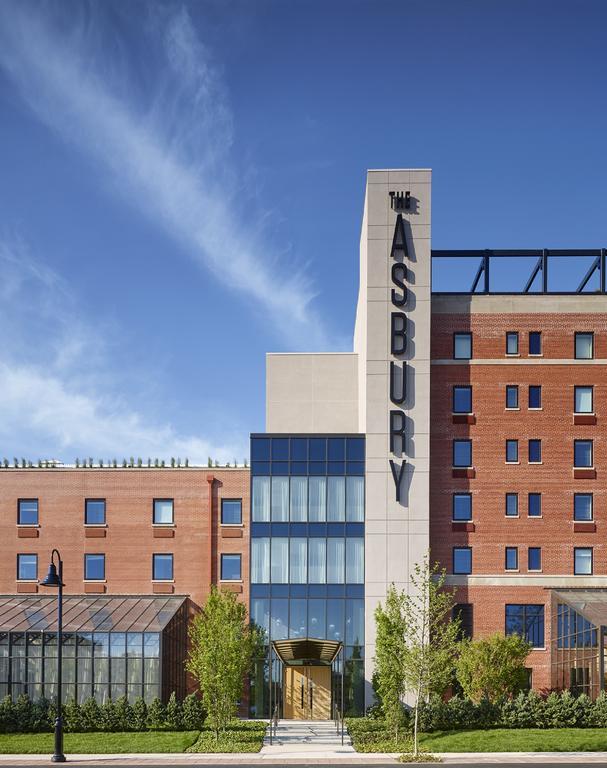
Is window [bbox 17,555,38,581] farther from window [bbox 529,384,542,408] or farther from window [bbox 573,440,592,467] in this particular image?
window [bbox 573,440,592,467]

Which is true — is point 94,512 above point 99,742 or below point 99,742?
above

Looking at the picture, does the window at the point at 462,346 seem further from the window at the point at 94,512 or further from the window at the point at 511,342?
the window at the point at 94,512

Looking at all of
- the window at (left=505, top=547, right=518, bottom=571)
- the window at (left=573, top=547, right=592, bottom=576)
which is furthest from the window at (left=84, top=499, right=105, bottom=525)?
the window at (left=573, top=547, right=592, bottom=576)

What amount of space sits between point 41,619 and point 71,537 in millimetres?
6043

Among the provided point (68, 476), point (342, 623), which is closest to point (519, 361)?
point (342, 623)

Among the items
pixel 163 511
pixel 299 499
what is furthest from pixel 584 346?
pixel 163 511

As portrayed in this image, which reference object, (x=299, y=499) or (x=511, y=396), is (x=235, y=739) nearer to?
(x=299, y=499)

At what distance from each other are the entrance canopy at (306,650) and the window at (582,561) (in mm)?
13262

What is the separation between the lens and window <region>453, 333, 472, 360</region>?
161 ft

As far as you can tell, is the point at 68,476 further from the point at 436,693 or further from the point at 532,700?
the point at 532,700

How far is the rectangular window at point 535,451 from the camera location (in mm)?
48344

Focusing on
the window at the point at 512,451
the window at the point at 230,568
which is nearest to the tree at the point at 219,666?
the window at the point at 230,568

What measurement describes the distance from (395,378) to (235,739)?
1936cm

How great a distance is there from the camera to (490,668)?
139ft
